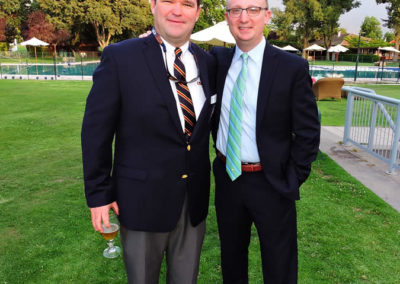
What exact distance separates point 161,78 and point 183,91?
0.15 meters

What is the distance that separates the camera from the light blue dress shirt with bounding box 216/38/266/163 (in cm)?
219

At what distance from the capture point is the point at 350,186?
5172 millimetres

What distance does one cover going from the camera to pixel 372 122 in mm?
6402

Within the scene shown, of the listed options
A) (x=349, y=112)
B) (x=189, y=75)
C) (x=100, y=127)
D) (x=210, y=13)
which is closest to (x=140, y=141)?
(x=100, y=127)

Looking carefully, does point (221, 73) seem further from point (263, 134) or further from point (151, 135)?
point (151, 135)

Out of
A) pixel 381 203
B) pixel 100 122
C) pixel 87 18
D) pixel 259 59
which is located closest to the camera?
pixel 100 122

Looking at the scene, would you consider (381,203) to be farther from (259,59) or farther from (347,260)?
(259,59)

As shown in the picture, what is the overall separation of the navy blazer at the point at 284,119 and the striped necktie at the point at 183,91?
0.41 m

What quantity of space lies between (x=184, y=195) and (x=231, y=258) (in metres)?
0.86

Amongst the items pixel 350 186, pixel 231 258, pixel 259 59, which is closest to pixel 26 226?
pixel 231 258

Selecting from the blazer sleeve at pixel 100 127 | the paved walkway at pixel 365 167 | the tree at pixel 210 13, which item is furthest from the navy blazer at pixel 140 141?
the tree at pixel 210 13

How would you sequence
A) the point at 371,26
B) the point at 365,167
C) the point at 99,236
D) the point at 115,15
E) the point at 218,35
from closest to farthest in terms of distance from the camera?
the point at 99,236
the point at 365,167
the point at 218,35
the point at 115,15
the point at 371,26

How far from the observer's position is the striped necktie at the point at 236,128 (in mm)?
2178

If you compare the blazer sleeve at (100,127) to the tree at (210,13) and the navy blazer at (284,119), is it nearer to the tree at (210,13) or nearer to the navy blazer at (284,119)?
the navy blazer at (284,119)
